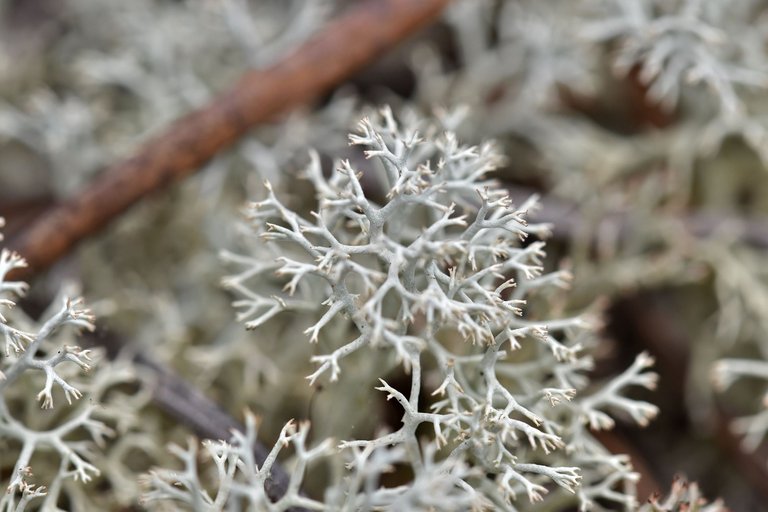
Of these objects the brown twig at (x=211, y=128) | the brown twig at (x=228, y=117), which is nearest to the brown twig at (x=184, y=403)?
the brown twig at (x=211, y=128)

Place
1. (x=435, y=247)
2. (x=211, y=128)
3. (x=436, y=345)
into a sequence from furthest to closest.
Result: 1. (x=211, y=128)
2. (x=436, y=345)
3. (x=435, y=247)

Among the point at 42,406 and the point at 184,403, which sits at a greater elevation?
the point at 42,406

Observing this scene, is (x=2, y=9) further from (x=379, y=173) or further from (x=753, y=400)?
(x=753, y=400)

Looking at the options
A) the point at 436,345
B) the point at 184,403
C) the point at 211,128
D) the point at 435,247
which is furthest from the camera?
the point at 211,128

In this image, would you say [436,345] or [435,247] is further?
[436,345]

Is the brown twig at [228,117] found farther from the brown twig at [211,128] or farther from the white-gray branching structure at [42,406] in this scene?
the white-gray branching structure at [42,406]

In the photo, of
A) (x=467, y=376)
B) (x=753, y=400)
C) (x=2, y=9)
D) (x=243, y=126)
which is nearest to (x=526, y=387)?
(x=467, y=376)

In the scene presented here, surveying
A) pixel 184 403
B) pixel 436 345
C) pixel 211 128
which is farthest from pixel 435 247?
pixel 211 128

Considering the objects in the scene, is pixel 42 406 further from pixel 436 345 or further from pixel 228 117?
pixel 228 117

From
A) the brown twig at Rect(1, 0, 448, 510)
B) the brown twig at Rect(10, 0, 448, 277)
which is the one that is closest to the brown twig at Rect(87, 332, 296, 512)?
the brown twig at Rect(1, 0, 448, 510)
